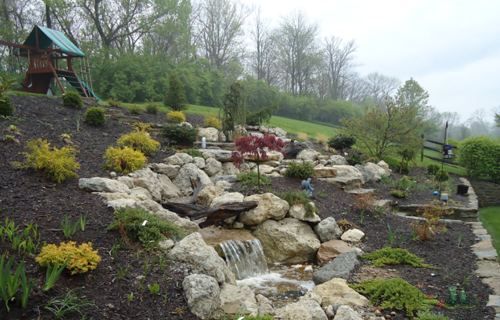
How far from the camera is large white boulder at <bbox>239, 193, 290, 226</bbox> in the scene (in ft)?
21.7

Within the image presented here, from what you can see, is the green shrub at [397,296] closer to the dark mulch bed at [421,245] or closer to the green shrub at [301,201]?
the dark mulch bed at [421,245]

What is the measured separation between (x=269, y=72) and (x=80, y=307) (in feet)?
123

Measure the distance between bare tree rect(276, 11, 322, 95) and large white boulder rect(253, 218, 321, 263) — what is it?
104ft

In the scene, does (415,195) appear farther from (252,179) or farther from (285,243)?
(285,243)

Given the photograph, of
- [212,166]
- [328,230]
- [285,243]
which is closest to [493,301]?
[328,230]

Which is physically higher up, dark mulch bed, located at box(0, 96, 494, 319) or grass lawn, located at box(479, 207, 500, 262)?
dark mulch bed, located at box(0, 96, 494, 319)

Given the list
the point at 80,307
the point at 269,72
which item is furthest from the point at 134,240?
the point at 269,72

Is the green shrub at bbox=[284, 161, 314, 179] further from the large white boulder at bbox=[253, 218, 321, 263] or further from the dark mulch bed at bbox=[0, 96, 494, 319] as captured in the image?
the large white boulder at bbox=[253, 218, 321, 263]

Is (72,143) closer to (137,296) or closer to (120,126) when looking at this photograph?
(120,126)

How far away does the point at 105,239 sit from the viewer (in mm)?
4148

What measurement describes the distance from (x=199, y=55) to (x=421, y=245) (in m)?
33.9

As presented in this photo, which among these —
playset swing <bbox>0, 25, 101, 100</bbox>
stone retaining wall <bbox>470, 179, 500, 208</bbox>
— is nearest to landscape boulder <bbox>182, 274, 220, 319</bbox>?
stone retaining wall <bbox>470, 179, 500, 208</bbox>

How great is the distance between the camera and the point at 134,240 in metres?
4.36

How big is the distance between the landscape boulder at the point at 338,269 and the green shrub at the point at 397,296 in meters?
0.60
